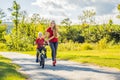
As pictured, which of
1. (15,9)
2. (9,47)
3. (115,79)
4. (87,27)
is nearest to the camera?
(115,79)

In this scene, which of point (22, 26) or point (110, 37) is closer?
point (110, 37)

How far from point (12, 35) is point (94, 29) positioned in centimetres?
2605

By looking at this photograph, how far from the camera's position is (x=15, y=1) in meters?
91.6

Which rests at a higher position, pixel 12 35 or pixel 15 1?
pixel 15 1

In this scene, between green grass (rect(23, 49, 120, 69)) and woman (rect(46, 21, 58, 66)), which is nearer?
woman (rect(46, 21, 58, 66))

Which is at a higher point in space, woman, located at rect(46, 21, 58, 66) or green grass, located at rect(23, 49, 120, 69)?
woman, located at rect(46, 21, 58, 66)

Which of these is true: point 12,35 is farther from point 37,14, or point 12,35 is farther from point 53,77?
point 53,77

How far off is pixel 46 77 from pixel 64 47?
47.0m

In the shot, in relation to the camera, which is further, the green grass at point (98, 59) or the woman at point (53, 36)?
the green grass at point (98, 59)

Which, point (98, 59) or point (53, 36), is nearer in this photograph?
point (53, 36)

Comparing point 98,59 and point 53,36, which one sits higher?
point 53,36

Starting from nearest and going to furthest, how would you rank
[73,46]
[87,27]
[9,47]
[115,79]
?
1. [115,79]
2. [73,46]
3. [9,47]
4. [87,27]

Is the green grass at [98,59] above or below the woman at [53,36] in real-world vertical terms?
below

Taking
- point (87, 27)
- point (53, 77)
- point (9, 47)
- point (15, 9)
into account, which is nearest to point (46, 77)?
point (53, 77)
